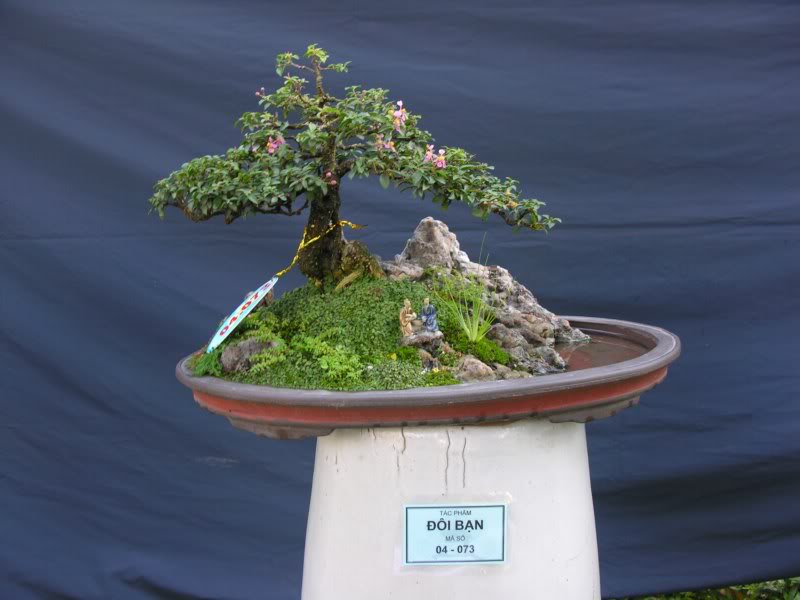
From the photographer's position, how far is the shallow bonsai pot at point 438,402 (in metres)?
1.43

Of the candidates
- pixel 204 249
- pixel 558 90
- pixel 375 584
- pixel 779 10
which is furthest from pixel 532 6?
pixel 375 584

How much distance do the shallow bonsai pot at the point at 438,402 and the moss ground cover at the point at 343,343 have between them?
2.0 inches

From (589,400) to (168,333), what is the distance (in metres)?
1.68

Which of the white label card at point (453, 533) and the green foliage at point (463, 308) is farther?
the green foliage at point (463, 308)

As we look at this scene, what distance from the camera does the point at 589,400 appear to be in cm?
152

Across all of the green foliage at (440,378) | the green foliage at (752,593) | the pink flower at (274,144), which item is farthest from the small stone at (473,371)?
the green foliage at (752,593)

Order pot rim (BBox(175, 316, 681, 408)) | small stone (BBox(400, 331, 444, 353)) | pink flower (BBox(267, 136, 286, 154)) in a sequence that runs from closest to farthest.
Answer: pot rim (BBox(175, 316, 681, 408)) < small stone (BBox(400, 331, 444, 353)) < pink flower (BBox(267, 136, 286, 154))

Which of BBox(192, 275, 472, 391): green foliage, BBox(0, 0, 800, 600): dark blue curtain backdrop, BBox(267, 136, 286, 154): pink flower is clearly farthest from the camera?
BBox(0, 0, 800, 600): dark blue curtain backdrop

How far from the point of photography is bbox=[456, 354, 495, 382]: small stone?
1540 millimetres

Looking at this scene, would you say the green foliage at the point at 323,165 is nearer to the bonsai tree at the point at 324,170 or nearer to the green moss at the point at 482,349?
the bonsai tree at the point at 324,170

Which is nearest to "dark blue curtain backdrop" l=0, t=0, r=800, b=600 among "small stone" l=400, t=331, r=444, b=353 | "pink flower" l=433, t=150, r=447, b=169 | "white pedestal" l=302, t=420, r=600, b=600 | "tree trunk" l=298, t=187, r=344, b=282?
"tree trunk" l=298, t=187, r=344, b=282

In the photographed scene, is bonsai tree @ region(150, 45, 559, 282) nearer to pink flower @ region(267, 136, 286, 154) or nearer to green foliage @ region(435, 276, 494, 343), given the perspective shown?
pink flower @ region(267, 136, 286, 154)

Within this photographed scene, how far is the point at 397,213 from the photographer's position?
284 centimetres

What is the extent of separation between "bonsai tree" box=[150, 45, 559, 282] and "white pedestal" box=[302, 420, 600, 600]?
43cm
